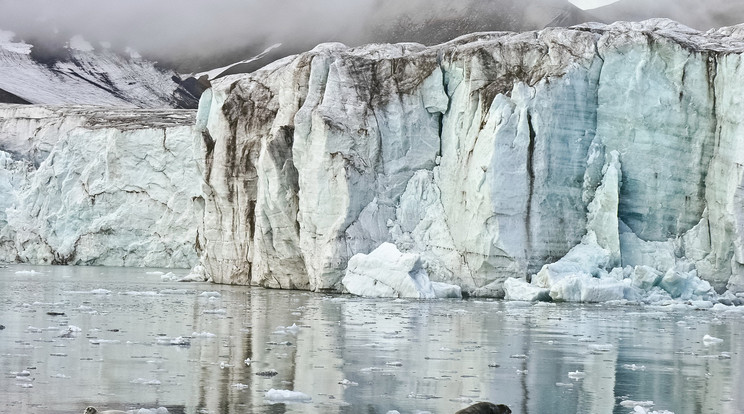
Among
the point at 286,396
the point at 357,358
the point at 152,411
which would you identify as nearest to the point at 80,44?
the point at 357,358

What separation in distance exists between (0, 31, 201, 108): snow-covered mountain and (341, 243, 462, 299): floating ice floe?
147ft

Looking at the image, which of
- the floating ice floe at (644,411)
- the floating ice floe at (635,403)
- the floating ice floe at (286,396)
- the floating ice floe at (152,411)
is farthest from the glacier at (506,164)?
the floating ice floe at (152,411)

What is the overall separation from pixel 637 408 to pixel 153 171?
1217 inches

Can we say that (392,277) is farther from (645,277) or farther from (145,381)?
(145,381)

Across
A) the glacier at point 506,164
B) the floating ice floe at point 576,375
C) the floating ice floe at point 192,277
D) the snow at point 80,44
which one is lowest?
the floating ice floe at point 576,375

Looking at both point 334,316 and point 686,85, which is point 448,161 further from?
point 334,316

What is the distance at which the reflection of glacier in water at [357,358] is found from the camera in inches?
302

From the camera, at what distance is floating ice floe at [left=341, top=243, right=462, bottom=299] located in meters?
20.3

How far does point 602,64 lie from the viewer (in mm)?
21859

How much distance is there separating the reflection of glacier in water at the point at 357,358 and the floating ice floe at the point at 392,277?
9.44ft

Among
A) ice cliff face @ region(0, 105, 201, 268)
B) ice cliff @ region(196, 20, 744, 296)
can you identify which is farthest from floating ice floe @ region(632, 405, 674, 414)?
ice cliff face @ region(0, 105, 201, 268)

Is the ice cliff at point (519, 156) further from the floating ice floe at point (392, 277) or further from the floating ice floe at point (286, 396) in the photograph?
the floating ice floe at point (286, 396)

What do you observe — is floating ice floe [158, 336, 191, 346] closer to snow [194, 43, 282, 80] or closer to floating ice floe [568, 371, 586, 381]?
floating ice floe [568, 371, 586, 381]

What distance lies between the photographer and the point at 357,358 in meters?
10.1
